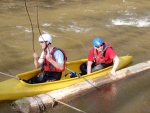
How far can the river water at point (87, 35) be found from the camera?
6.92 meters

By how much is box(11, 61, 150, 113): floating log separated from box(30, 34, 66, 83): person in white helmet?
0.42 m

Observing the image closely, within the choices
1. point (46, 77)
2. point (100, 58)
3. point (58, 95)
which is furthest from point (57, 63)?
point (100, 58)

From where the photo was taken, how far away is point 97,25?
13.0 m

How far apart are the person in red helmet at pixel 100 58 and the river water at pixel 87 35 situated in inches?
21.6

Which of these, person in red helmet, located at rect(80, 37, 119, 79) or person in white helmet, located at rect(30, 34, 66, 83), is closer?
person in white helmet, located at rect(30, 34, 66, 83)

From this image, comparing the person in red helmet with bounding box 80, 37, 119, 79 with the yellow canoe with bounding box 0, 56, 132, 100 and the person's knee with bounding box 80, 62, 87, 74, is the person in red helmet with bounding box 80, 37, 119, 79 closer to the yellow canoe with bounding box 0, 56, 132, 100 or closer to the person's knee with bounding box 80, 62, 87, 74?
the person's knee with bounding box 80, 62, 87, 74

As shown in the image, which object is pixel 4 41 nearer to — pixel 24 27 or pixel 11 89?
pixel 24 27

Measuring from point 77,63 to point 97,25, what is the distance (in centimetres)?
545

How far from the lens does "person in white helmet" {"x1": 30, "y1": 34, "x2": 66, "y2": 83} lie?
6090mm

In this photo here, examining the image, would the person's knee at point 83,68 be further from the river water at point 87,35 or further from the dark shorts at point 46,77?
the dark shorts at point 46,77

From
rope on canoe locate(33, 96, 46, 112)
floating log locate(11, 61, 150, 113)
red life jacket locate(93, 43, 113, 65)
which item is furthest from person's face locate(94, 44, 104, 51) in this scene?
rope on canoe locate(33, 96, 46, 112)

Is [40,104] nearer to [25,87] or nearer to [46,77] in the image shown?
[25,87]

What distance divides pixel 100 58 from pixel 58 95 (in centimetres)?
167

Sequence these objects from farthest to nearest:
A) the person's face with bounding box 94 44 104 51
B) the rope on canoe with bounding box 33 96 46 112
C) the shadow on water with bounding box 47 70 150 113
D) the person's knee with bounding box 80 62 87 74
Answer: the person's knee with bounding box 80 62 87 74, the person's face with bounding box 94 44 104 51, the shadow on water with bounding box 47 70 150 113, the rope on canoe with bounding box 33 96 46 112
